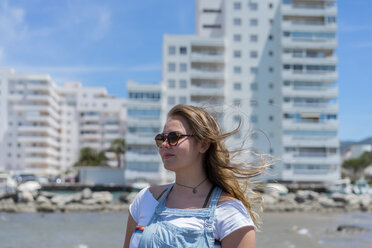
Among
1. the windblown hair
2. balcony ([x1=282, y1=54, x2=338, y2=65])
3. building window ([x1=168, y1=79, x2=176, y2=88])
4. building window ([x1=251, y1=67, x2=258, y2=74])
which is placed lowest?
the windblown hair

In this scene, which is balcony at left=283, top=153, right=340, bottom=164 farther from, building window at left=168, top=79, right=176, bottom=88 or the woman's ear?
the woman's ear

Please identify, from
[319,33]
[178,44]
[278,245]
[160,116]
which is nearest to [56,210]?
[278,245]

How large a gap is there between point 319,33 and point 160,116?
26.2m

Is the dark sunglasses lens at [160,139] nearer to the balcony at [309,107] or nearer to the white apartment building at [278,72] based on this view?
the white apartment building at [278,72]

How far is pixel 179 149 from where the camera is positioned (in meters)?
2.49

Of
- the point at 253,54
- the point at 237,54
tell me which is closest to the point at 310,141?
the point at 253,54

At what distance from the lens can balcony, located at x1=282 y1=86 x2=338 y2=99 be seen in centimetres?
6281

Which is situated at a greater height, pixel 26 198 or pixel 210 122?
pixel 210 122

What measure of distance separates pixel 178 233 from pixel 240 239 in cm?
31

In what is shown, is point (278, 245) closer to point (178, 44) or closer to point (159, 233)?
point (159, 233)

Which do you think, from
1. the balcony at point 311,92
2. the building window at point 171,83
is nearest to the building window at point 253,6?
the balcony at point 311,92

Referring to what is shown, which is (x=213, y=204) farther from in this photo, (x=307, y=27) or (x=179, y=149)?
(x=307, y=27)

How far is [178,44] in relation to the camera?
63.2 metres

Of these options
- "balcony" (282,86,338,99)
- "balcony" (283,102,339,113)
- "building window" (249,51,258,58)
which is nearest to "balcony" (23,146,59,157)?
"building window" (249,51,258,58)
